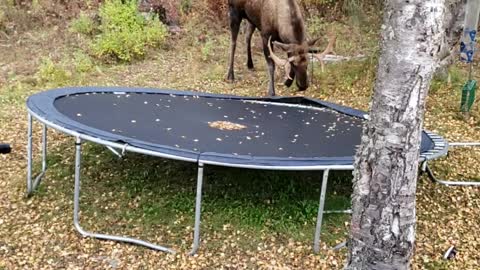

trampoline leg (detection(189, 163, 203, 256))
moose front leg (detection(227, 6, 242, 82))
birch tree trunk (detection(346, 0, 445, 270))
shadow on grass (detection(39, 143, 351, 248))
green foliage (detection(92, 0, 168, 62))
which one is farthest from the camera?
green foliage (detection(92, 0, 168, 62))

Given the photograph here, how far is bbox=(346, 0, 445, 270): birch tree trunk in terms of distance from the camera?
1.74 metres

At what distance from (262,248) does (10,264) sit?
4.14ft

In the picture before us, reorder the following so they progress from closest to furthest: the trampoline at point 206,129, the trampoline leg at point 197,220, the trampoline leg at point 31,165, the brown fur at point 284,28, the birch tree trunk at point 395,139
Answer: the birch tree trunk at point 395,139 < the trampoline leg at point 197,220 < the trampoline at point 206,129 < the trampoline leg at point 31,165 < the brown fur at point 284,28

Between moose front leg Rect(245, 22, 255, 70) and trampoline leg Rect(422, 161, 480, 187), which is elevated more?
moose front leg Rect(245, 22, 255, 70)

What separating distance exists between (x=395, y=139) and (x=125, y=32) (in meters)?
5.60

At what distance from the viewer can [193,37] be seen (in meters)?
7.59

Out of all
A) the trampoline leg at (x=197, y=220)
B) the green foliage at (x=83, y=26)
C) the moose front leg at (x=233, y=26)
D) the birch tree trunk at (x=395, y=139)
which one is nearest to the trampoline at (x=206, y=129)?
the trampoline leg at (x=197, y=220)

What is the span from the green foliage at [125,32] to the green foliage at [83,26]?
0.55ft

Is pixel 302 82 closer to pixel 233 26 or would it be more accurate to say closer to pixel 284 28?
pixel 284 28

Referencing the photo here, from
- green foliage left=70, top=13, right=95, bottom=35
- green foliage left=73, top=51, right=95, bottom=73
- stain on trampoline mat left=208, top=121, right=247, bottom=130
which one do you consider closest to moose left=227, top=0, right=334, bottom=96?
stain on trampoline mat left=208, top=121, right=247, bottom=130

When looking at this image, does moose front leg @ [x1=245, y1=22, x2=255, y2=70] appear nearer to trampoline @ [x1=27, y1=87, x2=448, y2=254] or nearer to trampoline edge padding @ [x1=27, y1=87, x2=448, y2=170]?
trampoline @ [x1=27, y1=87, x2=448, y2=254]

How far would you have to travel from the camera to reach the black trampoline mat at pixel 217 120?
323cm

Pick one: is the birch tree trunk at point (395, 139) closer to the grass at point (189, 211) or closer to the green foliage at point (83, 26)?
the grass at point (189, 211)

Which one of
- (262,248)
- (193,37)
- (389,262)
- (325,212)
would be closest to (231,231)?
(262,248)
